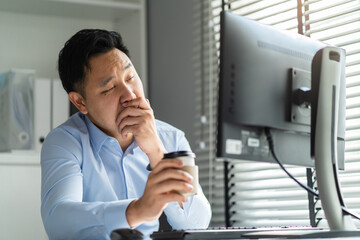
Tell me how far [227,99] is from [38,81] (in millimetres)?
2005

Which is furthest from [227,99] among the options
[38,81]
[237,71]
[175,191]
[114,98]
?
[38,81]

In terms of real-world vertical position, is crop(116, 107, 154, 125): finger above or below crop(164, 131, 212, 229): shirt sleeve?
above

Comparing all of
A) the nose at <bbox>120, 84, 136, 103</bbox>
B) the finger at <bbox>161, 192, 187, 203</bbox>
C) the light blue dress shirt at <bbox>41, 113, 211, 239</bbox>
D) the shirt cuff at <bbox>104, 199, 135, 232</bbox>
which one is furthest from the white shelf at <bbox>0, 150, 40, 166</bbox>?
the finger at <bbox>161, 192, 187, 203</bbox>

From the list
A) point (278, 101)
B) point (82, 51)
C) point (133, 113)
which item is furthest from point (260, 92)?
point (82, 51)

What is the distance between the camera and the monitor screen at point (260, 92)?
1.31 meters

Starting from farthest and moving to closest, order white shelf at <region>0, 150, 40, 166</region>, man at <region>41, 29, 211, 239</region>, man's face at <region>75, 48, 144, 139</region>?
white shelf at <region>0, 150, 40, 166</region> → man's face at <region>75, 48, 144, 139</region> → man at <region>41, 29, 211, 239</region>

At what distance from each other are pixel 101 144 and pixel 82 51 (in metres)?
0.35

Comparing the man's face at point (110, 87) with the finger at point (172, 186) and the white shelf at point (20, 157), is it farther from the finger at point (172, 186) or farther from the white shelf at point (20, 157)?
the white shelf at point (20, 157)

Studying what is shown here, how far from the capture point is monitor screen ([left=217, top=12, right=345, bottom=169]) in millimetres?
1309

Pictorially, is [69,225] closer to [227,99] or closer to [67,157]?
[67,157]

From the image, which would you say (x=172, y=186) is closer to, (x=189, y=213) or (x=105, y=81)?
(x=189, y=213)

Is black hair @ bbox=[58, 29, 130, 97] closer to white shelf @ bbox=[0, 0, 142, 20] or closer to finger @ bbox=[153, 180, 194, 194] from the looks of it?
finger @ bbox=[153, 180, 194, 194]

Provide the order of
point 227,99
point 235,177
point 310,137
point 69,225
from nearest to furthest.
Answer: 1. point 227,99
2. point 310,137
3. point 69,225
4. point 235,177

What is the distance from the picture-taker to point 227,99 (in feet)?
4.27
